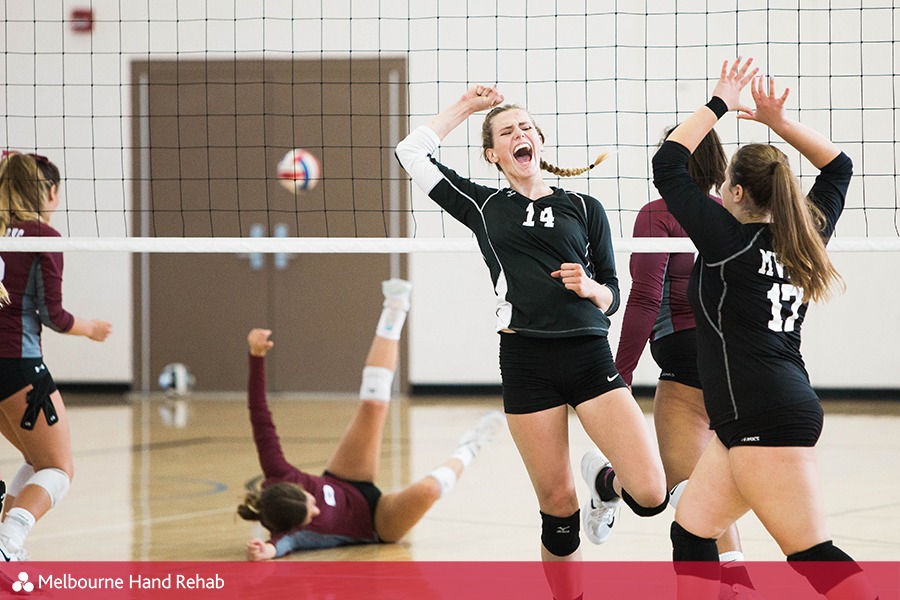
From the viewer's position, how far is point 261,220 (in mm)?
11484

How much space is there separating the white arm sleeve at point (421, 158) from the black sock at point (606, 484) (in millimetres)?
1193

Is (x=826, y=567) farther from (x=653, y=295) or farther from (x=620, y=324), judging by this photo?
(x=620, y=324)

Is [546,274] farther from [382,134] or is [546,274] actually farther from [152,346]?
[152,346]

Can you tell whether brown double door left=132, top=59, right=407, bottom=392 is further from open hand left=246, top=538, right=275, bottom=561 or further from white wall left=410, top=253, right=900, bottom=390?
open hand left=246, top=538, right=275, bottom=561

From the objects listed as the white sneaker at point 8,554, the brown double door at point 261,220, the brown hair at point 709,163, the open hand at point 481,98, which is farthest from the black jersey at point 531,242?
the brown double door at point 261,220

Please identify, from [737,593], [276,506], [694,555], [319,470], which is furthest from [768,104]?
[319,470]

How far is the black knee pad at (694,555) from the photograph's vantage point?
3.03 m

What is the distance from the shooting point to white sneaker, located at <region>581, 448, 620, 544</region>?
413 centimetres

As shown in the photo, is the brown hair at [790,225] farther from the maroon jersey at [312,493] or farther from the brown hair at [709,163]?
the maroon jersey at [312,493]

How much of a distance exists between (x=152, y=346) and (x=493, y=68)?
4.50 meters

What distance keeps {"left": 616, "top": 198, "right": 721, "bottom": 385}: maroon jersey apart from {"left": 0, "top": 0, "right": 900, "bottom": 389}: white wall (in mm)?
5094

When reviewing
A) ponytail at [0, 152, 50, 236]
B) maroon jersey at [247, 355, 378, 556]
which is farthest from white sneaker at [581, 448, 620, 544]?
ponytail at [0, 152, 50, 236]

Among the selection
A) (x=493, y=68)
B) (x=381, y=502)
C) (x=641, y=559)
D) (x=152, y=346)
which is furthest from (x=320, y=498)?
(x=152, y=346)

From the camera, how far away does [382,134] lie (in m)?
11.3
